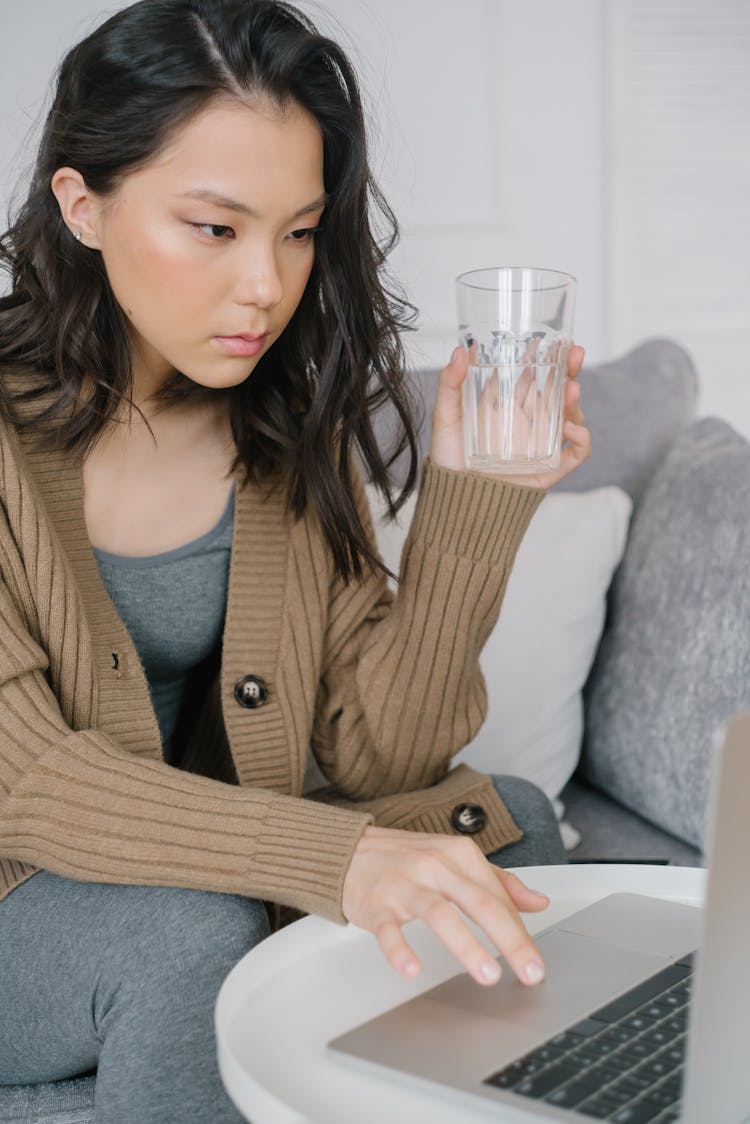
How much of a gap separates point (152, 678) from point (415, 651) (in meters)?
0.27

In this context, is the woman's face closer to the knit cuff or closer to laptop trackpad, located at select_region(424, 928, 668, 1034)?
the knit cuff

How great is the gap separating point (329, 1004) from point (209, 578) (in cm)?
61

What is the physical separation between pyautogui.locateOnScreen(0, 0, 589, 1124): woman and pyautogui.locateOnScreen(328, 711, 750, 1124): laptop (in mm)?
35

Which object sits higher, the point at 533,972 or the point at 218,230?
the point at 218,230

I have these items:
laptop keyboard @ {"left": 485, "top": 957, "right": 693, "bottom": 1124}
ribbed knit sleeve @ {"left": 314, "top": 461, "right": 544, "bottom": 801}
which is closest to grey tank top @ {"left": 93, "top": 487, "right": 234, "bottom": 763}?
ribbed knit sleeve @ {"left": 314, "top": 461, "right": 544, "bottom": 801}

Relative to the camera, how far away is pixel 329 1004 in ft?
2.61

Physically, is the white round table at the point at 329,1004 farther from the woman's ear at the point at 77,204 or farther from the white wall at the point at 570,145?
the white wall at the point at 570,145

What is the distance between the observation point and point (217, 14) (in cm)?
116

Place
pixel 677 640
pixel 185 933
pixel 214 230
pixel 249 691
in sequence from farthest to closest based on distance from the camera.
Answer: pixel 677 640 < pixel 249 691 < pixel 214 230 < pixel 185 933

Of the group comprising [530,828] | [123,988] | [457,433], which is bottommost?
[530,828]

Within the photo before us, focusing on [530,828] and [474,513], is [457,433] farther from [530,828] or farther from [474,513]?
[530,828]

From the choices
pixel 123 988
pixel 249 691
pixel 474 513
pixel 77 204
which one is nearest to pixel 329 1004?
pixel 123 988

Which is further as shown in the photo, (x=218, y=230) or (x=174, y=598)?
(x=174, y=598)

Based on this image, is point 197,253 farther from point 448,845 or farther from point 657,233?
point 657,233
